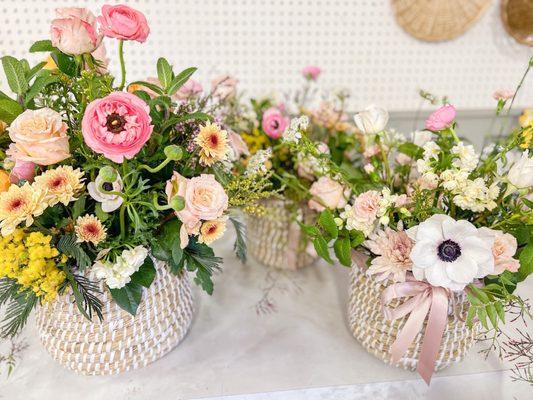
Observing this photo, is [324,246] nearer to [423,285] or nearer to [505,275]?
[423,285]

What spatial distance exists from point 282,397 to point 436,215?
1.30 ft

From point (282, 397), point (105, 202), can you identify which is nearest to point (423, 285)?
point (282, 397)

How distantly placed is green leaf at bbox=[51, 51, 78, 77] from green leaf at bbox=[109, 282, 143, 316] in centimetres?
33

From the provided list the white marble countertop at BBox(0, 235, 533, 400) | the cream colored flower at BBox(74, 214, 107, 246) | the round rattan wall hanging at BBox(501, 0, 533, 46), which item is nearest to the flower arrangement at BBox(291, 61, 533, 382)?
the white marble countertop at BBox(0, 235, 533, 400)

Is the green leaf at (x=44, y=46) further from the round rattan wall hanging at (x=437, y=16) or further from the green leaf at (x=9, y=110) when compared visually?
the round rattan wall hanging at (x=437, y=16)

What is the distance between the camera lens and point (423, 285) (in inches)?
25.0

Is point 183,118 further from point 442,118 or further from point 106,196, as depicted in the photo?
point 442,118

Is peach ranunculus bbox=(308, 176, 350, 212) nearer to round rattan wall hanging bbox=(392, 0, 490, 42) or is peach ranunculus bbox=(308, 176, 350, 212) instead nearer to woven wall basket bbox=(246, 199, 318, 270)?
woven wall basket bbox=(246, 199, 318, 270)

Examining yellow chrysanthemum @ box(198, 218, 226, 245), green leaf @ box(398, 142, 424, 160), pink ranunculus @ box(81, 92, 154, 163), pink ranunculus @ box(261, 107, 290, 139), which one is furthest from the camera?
pink ranunculus @ box(261, 107, 290, 139)

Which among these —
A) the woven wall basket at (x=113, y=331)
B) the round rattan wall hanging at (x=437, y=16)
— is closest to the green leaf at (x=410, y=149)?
the woven wall basket at (x=113, y=331)

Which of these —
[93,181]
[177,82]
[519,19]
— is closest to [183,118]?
[177,82]

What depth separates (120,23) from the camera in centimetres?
55

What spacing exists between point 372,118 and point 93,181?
442mm

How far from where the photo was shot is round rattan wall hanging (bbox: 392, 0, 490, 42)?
4.38ft
